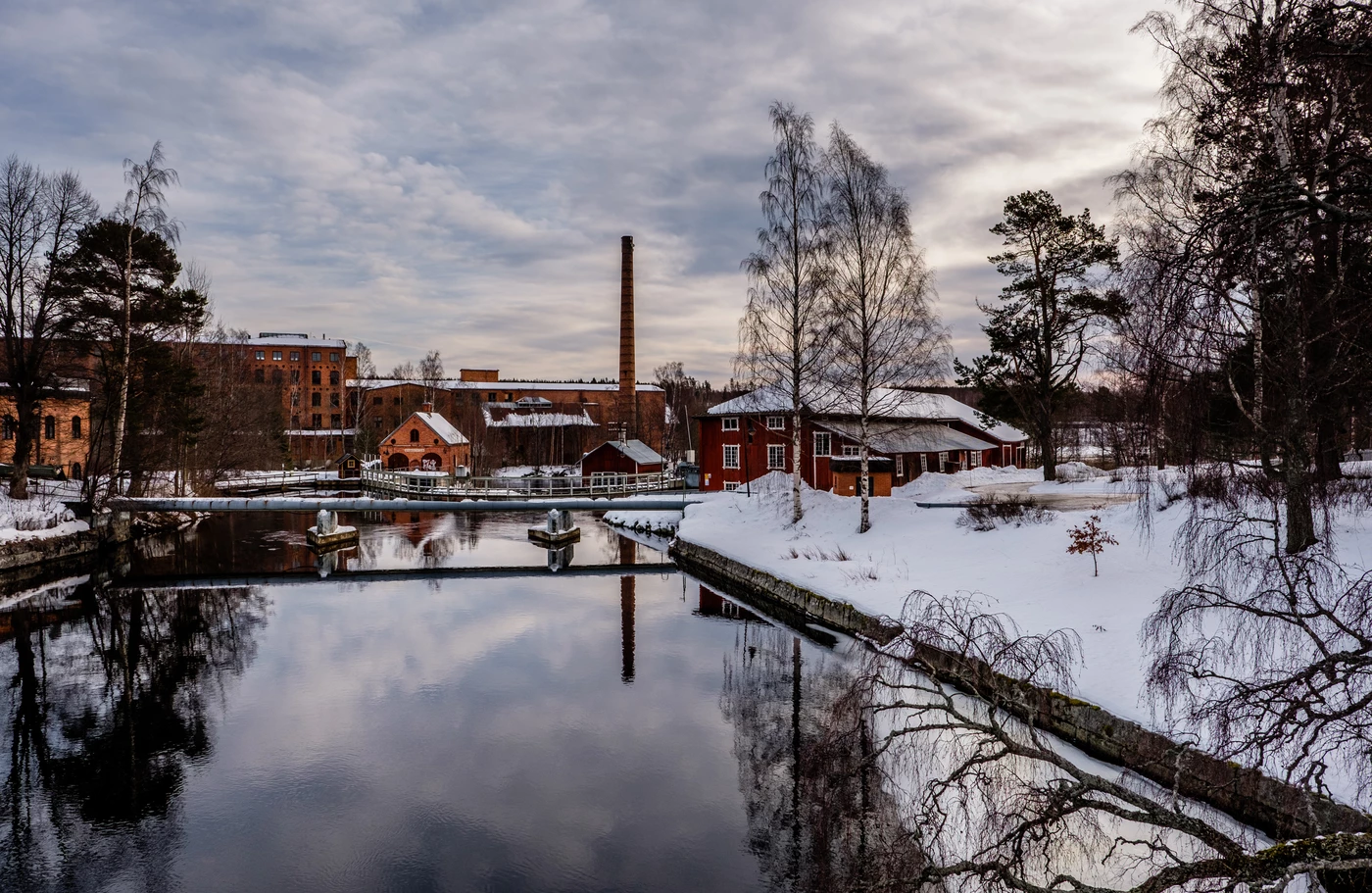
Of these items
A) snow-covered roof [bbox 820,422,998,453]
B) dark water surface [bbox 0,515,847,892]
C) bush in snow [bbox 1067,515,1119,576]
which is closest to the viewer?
dark water surface [bbox 0,515,847,892]

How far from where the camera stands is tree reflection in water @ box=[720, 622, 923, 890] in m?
5.13

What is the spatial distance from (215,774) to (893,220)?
19.5 metres

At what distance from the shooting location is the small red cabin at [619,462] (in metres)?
43.6

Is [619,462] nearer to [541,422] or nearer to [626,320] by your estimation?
[626,320]

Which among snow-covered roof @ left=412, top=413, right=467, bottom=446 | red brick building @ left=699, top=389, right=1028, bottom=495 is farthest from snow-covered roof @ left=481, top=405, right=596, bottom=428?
red brick building @ left=699, top=389, right=1028, bottom=495

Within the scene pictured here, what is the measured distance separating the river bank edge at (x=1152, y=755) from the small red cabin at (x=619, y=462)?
28458mm

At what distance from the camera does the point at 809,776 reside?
518cm

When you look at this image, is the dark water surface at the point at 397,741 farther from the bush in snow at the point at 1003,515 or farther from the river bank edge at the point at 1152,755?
the bush in snow at the point at 1003,515

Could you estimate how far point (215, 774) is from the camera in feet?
34.2

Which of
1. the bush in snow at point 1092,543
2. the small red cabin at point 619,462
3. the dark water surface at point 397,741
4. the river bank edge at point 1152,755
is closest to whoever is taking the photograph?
the river bank edge at point 1152,755

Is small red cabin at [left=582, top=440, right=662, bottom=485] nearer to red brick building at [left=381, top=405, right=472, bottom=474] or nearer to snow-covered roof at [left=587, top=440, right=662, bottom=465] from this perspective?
snow-covered roof at [left=587, top=440, right=662, bottom=465]

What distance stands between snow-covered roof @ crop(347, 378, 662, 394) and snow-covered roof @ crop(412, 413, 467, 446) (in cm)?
1998

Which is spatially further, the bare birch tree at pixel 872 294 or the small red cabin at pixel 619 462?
the small red cabin at pixel 619 462

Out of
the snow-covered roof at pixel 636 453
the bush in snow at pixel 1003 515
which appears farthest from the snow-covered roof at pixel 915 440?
the snow-covered roof at pixel 636 453
